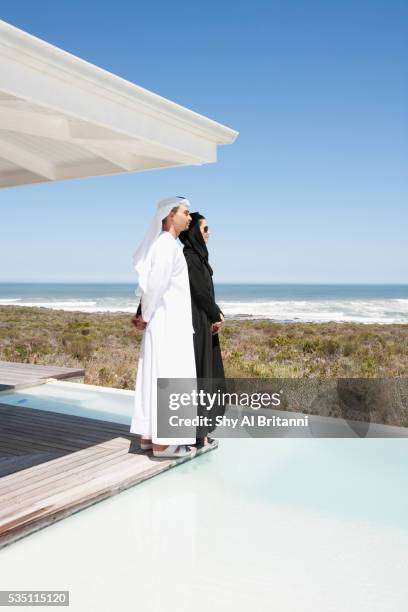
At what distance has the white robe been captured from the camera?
10.7 feet

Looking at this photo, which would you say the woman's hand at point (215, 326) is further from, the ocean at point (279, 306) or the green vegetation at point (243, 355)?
the ocean at point (279, 306)

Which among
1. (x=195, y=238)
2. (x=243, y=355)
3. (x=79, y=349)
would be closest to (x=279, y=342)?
(x=243, y=355)

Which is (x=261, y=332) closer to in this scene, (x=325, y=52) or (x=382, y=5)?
(x=382, y=5)

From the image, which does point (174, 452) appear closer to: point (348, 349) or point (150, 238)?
point (150, 238)

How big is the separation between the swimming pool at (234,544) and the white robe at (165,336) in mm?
411

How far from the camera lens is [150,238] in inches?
129

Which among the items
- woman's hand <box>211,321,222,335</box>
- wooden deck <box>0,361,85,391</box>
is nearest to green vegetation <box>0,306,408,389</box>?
wooden deck <box>0,361,85,391</box>

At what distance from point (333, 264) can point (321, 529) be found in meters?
59.1

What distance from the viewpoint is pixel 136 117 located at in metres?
2.76

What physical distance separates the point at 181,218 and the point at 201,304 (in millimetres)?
546

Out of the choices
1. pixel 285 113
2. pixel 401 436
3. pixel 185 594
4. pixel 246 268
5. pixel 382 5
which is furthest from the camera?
pixel 246 268

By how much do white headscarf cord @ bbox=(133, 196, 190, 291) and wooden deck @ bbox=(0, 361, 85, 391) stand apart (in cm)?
262

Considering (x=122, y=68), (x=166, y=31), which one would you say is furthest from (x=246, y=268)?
(x=166, y=31)

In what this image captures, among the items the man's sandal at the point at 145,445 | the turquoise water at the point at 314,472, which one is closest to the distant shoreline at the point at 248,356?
the turquoise water at the point at 314,472
